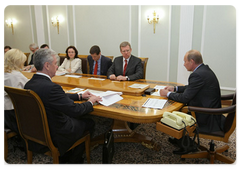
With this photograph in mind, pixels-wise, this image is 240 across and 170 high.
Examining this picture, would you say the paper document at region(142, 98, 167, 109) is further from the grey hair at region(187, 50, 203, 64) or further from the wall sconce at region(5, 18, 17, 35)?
the wall sconce at region(5, 18, 17, 35)

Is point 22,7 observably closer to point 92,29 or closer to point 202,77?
point 92,29

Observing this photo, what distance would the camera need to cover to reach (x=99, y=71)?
168 inches

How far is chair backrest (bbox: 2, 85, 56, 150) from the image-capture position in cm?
168

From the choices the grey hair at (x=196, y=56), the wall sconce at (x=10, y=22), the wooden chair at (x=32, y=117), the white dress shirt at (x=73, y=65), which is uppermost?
the wall sconce at (x=10, y=22)

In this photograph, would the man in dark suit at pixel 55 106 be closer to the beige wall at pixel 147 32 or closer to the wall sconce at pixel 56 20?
the beige wall at pixel 147 32

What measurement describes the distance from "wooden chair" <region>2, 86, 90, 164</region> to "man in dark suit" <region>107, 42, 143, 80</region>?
1.76 m

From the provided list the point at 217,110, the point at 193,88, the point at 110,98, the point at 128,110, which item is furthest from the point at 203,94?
the point at 110,98

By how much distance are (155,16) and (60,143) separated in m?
3.99

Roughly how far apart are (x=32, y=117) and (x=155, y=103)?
4.17 feet

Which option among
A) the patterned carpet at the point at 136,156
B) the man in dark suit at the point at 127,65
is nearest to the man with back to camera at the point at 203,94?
the patterned carpet at the point at 136,156

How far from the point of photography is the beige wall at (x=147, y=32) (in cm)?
430

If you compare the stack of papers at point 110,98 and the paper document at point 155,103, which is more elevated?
the stack of papers at point 110,98

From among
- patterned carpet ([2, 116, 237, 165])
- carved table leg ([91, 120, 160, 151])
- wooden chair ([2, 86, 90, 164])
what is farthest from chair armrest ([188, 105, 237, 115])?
wooden chair ([2, 86, 90, 164])

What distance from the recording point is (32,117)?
5.91ft
